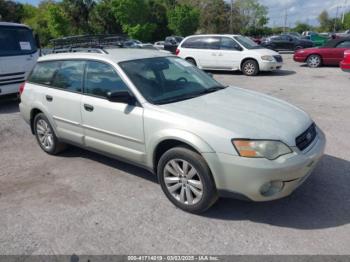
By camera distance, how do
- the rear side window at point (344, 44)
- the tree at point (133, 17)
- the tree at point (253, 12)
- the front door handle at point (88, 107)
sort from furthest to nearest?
the tree at point (253, 12)
the tree at point (133, 17)
the rear side window at point (344, 44)
the front door handle at point (88, 107)

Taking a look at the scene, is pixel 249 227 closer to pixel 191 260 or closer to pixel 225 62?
pixel 191 260

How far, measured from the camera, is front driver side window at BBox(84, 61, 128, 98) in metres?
3.88

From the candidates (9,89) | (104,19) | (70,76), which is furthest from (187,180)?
(104,19)

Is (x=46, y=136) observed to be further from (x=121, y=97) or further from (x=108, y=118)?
(x=121, y=97)

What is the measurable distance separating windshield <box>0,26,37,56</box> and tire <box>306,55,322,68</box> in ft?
37.3

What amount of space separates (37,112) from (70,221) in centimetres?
245

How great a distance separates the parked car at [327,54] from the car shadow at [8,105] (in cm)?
1202

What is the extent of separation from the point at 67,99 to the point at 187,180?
83.8 inches

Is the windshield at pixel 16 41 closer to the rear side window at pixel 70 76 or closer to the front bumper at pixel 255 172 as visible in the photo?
the rear side window at pixel 70 76

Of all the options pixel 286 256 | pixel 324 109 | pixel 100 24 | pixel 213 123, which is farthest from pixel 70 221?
pixel 100 24

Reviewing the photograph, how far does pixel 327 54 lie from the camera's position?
14031 mm

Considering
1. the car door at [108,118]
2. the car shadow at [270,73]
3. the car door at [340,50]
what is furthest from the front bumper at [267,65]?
the car door at [108,118]

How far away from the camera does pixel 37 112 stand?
16.9ft

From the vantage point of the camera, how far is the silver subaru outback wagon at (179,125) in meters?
2.96
